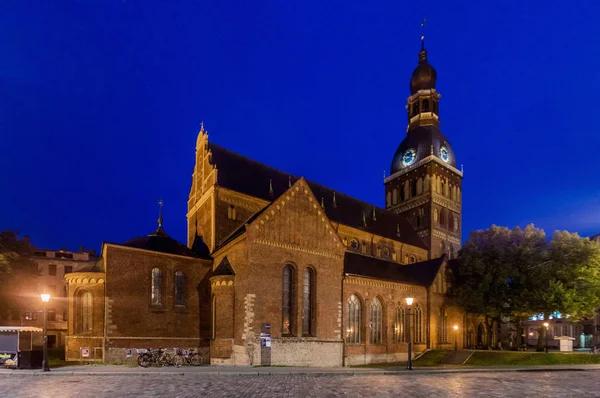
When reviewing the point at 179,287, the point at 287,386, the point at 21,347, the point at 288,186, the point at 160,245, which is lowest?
the point at 21,347

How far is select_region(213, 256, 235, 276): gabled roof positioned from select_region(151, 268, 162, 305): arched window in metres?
4.71

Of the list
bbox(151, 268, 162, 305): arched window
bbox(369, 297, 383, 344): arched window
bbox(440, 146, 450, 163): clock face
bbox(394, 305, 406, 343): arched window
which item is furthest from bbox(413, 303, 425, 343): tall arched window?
bbox(440, 146, 450, 163): clock face

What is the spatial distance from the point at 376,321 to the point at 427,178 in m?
27.5

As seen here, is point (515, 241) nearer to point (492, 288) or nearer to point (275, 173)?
point (492, 288)

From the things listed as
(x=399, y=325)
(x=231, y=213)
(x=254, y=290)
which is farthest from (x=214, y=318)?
(x=399, y=325)

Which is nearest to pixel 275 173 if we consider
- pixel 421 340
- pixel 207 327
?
pixel 207 327

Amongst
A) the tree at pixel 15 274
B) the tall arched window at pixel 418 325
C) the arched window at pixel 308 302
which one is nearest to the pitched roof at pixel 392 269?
the tall arched window at pixel 418 325

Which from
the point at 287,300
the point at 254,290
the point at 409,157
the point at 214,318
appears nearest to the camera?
the point at 254,290

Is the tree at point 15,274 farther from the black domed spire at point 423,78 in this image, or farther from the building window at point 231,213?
the black domed spire at point 423,78

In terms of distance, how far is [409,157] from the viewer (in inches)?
2694

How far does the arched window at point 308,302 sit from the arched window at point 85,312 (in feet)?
51.4

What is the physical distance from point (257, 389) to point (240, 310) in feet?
49.0

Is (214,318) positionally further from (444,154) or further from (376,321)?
(444,154)

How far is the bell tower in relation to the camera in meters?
64.8
